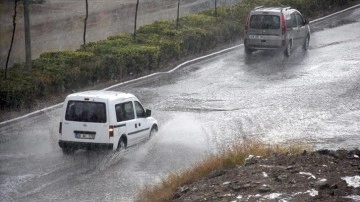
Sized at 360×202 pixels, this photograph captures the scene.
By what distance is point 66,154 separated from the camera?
20.3 m

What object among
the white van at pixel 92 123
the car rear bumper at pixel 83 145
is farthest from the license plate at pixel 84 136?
the car rear bumper at pixel 83 145

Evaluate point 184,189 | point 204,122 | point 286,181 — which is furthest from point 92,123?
point 286,181

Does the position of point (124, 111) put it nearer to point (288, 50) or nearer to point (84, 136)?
point (84, 136)

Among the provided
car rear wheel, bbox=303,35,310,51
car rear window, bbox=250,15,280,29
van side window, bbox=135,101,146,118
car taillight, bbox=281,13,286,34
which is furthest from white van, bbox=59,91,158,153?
car rear wheel, bbox=303,35,310,51

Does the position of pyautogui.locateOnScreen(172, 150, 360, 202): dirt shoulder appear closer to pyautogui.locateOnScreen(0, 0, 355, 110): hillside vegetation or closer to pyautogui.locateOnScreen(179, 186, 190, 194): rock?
pyautogui.locateOnScreen(179, 186, 190, 194): rock

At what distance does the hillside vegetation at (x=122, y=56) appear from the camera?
80.3 ft

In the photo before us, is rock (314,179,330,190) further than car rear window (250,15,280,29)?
No

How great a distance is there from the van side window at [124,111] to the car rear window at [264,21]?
1282 centimetres

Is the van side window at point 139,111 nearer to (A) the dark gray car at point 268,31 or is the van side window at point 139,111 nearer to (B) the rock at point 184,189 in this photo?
(B) the rock at point 184,189

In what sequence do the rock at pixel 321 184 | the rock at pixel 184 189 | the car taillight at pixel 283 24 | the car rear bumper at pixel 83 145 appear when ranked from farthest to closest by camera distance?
the car taillight at pixel 283 24
the car rear bumper at pixel 83 145
the rock at pixel 184 189
the rock at pixel 321 184

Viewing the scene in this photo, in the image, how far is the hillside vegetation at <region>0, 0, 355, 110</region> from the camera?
2447 cm

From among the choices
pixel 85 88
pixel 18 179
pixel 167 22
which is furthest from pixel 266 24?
pixel 18 179

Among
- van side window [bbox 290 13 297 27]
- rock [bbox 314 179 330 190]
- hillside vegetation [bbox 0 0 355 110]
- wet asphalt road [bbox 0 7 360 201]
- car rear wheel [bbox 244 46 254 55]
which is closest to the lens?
rock [bbox 314 179 330 190]

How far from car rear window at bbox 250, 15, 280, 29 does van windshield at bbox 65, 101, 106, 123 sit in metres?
13.9
